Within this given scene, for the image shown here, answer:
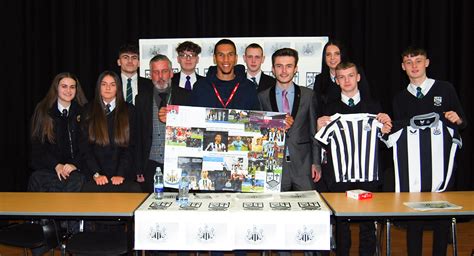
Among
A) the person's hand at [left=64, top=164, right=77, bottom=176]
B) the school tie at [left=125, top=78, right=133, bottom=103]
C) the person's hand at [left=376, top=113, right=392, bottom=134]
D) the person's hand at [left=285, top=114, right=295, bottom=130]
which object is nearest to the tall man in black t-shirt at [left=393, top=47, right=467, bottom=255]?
the person's hand at [left=376, top=113, right=392, bottom=134]

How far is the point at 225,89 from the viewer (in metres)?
4.18

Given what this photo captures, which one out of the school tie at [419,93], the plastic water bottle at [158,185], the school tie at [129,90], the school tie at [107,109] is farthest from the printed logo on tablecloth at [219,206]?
the school tie at [129,90]

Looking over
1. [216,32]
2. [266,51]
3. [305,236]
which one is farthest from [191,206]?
[216,32]

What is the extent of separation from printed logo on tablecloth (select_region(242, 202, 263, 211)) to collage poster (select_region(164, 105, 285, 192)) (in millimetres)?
368

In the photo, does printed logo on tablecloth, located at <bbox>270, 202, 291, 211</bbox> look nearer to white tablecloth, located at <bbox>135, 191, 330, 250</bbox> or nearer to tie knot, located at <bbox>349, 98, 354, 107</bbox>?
white tablecloth, located at <bbox>135, 191, 330, 250</bbox>

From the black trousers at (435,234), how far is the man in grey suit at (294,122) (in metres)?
0.90

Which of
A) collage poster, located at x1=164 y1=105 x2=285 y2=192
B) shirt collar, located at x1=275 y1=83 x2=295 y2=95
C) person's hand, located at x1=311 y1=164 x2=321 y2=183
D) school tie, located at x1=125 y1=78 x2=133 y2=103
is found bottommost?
person's hand, located at x1=311 y1=164 x2=321 y2=183

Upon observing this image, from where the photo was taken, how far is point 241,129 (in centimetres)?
394

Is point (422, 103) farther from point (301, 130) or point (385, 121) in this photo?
point (301, 130)

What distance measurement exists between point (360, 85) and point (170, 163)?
2047 millimetres

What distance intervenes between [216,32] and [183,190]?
3728 mm

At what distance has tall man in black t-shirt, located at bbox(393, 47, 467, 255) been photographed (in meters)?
4.07

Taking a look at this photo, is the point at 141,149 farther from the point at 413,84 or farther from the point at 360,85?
the point at 413,84

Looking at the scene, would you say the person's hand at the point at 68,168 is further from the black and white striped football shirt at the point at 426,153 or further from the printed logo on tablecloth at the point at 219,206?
the black and white striped football shirt at the point at 426,153
